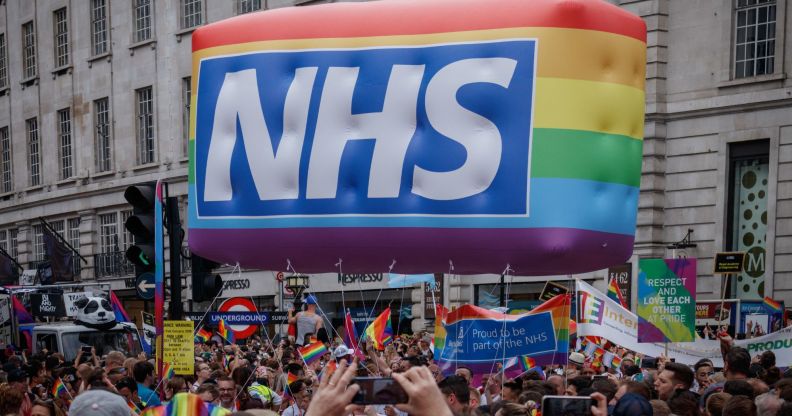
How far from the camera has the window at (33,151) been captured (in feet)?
158

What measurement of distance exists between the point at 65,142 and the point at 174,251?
34.6 meters

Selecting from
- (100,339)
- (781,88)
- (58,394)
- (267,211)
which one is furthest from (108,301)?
(267,211)

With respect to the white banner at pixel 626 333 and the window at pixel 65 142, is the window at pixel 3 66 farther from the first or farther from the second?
the white banner at pixel 626 333

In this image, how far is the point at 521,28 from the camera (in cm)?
1062

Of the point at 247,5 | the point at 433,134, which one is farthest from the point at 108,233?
the point at 433,134

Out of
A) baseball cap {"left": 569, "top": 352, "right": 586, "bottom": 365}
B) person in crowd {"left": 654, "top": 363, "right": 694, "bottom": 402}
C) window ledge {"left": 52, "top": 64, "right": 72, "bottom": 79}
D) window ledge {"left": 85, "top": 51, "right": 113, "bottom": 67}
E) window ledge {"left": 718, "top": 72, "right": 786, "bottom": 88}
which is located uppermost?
window ledge {"left": 85, "top": 51, "right": 113, "bottom": 67}

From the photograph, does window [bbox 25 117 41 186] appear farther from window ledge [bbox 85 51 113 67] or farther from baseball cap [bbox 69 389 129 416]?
baseball cap [bbox 69 389 129 416]

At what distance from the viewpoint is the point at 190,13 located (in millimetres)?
40688

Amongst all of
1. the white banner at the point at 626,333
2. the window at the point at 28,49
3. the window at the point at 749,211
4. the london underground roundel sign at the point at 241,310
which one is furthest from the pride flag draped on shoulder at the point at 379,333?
the window at the point at 28,49

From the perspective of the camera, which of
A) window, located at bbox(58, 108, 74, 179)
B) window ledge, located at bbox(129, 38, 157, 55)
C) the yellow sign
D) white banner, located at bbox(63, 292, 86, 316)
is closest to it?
the yellow sign

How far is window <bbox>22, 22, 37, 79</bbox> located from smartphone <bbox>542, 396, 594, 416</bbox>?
45.5m

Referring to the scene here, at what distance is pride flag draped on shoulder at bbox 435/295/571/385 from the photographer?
1249 centimetres

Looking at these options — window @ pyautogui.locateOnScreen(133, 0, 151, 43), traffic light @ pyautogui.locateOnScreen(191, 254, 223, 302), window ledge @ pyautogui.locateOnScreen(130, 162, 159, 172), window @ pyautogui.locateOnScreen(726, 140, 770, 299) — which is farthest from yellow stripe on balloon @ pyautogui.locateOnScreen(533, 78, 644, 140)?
window @ pyautogui.locateOnScreen(133, 0, 151, 43)

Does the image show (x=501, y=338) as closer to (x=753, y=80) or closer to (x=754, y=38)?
(x=753, y=80)
